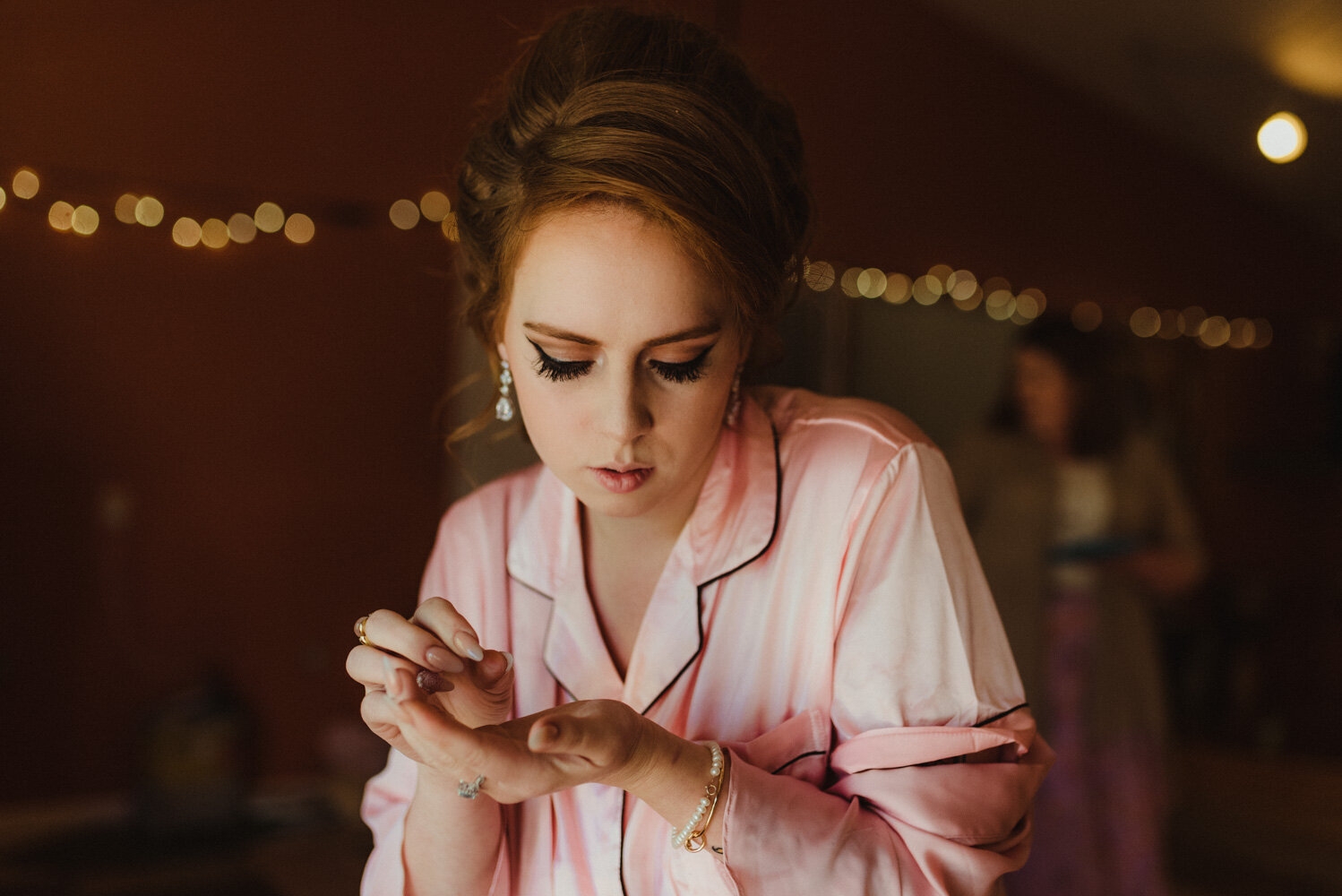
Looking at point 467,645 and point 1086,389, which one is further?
point 1086,389

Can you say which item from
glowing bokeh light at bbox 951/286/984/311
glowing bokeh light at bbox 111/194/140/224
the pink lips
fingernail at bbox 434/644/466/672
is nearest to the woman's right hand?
fingernail at bbox 434/644/466/672

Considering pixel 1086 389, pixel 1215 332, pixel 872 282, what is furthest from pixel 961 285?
pixel 1215 332

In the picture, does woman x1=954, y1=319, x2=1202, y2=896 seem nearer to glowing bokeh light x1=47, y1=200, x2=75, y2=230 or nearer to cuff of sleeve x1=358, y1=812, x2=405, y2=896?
cuff of sleeve x1=358, y1=812, x2=405, y2=896

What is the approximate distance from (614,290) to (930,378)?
893 mm

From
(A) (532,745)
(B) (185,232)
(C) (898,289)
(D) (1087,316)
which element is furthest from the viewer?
(D) (1087,316)

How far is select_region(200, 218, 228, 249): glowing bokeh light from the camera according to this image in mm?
1123

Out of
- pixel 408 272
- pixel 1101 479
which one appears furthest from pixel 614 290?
pixel 1101 479

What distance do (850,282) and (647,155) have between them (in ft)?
2.36

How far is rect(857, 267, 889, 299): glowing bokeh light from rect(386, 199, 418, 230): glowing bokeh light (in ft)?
2.01

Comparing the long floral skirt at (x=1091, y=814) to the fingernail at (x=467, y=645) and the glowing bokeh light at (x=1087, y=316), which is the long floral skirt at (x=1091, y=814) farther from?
the fingernail at (x=467, y=645)

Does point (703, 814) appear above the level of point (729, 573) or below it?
below

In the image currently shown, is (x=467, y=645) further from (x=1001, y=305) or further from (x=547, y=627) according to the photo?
(x=1001, y=305)

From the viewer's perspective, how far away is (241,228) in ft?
3.77

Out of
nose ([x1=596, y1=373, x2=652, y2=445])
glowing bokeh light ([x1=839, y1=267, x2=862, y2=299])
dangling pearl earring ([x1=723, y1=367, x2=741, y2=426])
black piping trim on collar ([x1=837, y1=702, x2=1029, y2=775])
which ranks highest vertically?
glowing bokeh light ([x1=839, y1=267, x2=862, y2=299])
